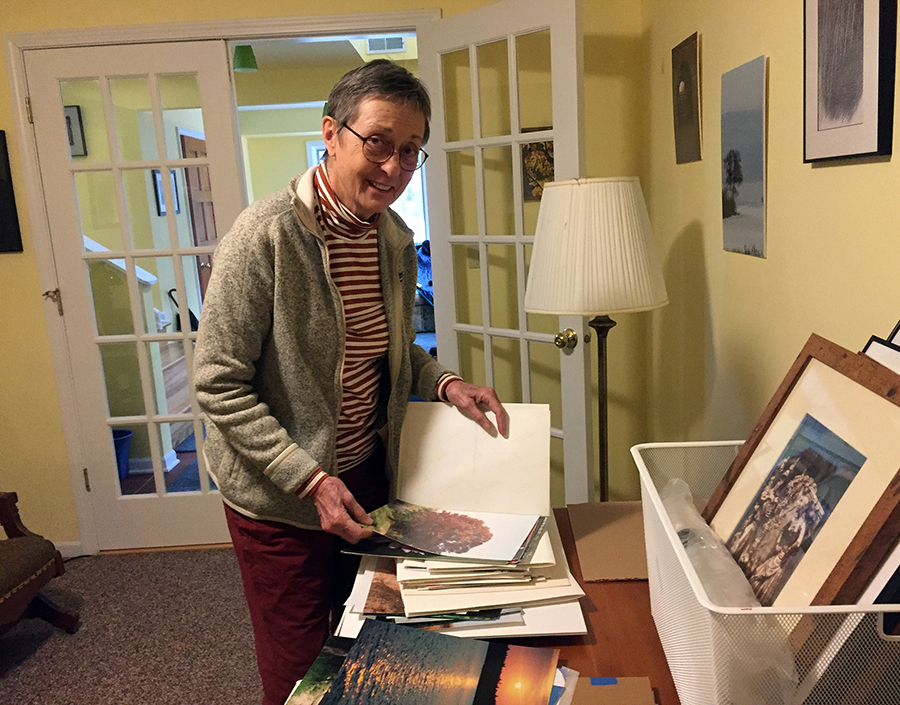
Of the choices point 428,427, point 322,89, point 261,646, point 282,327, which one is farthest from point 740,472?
point 322,89

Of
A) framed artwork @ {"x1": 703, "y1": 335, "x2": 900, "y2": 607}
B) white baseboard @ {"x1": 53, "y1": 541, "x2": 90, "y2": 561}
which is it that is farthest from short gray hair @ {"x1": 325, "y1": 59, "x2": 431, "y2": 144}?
white baseboard @ {"x1": 53, "y1": 541, "x2": 90, "y2": 561}

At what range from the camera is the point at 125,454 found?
3107 millimetres

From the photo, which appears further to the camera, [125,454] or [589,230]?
[125,454]

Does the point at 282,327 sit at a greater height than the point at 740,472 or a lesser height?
greater

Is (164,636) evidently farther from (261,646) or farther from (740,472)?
(740,472)

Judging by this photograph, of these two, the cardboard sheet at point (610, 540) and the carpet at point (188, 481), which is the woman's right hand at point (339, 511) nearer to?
the cardboard sheet at point (610, 540)

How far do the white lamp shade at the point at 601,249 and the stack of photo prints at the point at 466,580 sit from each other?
22.1 inches

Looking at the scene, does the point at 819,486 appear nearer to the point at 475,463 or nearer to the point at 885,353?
the point at 885,353

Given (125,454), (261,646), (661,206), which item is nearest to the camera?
(261,646)

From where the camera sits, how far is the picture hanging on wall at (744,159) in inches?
54.4

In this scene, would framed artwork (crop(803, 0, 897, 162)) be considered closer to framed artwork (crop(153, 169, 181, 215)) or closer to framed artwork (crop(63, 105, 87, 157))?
framed artwork (crop(153, 169, 181, 215))

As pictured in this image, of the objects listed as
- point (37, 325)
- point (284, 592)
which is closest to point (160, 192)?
point (37, 325)

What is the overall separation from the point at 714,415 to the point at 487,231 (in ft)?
3.44

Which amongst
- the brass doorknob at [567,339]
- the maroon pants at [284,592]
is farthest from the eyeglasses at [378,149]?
the brass doorknob at [567,339]
